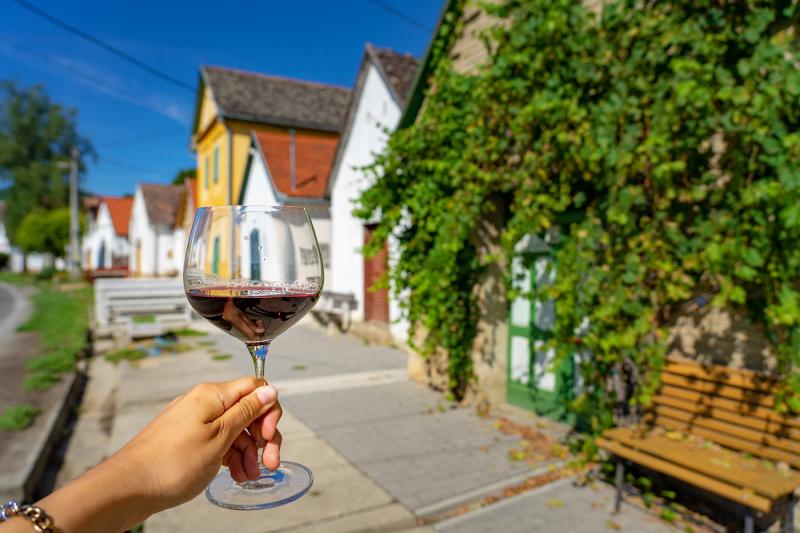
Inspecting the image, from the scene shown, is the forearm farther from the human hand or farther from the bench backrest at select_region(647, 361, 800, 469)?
the bench backrest at select_region(647, 361, 800, 469)

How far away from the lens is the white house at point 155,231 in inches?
1138

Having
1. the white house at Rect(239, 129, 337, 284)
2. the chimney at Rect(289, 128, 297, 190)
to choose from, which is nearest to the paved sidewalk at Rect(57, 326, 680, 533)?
the white house at Rect(239, 129, 337, 284)

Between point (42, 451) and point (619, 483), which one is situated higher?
point (619, 483)

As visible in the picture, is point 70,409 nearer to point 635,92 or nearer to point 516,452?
point 516,452

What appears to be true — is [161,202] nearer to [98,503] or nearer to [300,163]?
[300,163]

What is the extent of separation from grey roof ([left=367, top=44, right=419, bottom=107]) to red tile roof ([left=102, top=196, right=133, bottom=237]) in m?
33.3

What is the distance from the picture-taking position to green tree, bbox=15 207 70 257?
125 feet

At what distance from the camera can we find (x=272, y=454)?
49.8 inches

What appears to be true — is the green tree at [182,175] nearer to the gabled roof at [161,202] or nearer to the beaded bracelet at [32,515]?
the gabled roof at [161,202]

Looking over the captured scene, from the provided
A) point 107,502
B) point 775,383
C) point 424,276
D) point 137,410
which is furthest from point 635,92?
point 137,410

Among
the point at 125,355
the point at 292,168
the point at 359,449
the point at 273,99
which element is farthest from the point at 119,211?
the point at 359,449

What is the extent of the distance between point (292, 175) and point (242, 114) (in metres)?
4.21

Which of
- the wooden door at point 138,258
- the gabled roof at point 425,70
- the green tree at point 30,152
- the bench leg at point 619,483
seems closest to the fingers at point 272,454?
the bench leg at point 619,483

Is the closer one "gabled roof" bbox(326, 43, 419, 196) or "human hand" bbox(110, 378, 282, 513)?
"human hand" bbox(110, 378, 282, 513)
